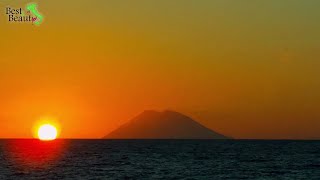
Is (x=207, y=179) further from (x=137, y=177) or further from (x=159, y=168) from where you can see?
(x=159, y=168)

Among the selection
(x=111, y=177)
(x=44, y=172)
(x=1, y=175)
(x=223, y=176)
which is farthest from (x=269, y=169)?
(x=1, y=175)

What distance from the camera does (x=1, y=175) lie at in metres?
75.5

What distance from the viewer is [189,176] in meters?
75.4

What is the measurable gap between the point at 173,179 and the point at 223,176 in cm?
836

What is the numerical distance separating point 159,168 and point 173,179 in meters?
17.4

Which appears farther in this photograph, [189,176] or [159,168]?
[159,168]

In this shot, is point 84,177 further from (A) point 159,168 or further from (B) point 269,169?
(B) point 269,169

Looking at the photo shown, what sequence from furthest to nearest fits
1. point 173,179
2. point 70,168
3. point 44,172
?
point 70,168 → point 44,172 → point 173,179

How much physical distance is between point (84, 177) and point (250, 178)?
72.6 feet

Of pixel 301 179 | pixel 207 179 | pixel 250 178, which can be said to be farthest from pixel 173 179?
pixel 301 179

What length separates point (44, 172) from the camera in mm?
80500

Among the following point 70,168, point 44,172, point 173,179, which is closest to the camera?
point 173,179

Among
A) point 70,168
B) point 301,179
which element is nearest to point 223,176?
point 301,179

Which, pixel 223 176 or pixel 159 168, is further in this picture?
pixel 159 168
